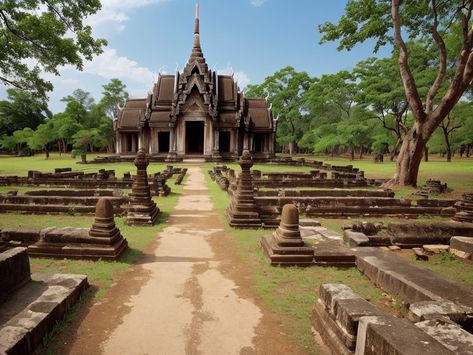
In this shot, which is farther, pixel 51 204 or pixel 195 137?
pixel 195 137

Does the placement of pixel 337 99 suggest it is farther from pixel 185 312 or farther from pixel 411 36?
pixel 185 312

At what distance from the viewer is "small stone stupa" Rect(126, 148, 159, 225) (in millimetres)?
9461

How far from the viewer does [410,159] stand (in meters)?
16.6

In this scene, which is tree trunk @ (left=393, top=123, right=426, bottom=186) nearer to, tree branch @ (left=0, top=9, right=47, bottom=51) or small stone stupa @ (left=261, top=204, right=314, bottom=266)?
small stone stupa @ (left=261, top=204, right=314, bottom=266)

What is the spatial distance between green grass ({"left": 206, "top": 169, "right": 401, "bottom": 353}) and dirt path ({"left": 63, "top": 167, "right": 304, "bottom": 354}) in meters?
0.18

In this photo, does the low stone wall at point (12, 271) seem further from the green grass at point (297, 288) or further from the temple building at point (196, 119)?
the temple building at point (196, 119)

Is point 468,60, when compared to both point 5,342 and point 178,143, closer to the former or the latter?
point 5,342

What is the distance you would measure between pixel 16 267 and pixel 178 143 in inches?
1281

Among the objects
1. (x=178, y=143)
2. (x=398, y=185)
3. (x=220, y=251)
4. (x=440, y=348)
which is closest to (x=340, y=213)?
(x=220, y=251)

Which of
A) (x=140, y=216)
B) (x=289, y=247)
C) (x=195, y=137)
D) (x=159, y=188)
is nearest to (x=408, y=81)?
(x=159, y=188)

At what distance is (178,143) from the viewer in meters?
36.3

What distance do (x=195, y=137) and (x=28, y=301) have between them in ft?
128

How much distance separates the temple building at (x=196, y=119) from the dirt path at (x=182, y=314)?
95.5 feet

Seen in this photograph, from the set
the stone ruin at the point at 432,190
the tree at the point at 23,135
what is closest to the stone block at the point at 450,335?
the stone ruin at the point at 432,190
